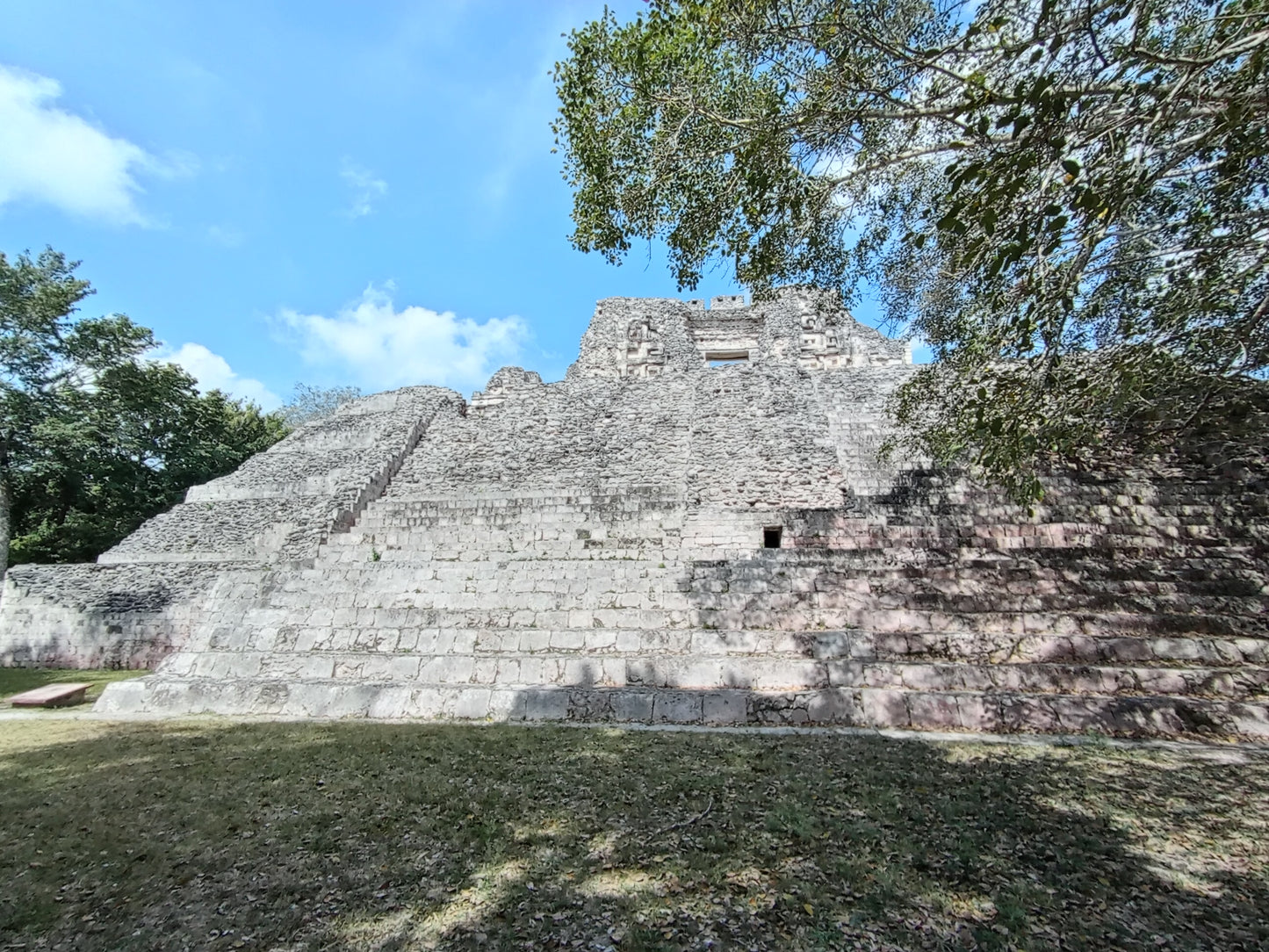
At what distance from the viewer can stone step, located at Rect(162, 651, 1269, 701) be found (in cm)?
509

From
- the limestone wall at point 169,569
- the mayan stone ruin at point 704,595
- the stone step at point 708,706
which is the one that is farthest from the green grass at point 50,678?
the stone step at point 708,706

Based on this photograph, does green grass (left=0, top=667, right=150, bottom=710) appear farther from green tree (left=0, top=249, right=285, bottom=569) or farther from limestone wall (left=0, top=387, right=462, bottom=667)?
green tree (left=0, top=249, right=285, bottom=569)

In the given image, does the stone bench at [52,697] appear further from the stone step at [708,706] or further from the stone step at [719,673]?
the stone step at [719,673]

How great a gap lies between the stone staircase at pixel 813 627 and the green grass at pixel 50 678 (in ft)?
9.58

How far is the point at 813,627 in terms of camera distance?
6324mm

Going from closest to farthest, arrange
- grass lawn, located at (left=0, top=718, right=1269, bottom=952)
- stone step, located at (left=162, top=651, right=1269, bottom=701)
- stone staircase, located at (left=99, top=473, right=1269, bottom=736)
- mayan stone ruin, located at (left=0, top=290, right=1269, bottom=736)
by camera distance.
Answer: grass lawn, located at (left=0, top=718, right=1269, bottom=952), stone step, located at (left=162, top=651, right=1269, bottom=701), stone staircase, located at (left=99, top=473, right=1269, bottom=736), mayan stone ruin, located at (left=0, top=290, right=1269, bottom=736)

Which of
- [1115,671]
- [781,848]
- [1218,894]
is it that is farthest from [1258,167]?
[781,848]

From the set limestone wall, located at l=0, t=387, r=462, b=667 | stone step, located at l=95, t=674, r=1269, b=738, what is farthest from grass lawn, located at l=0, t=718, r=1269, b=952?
limestone wall, located at l=0, t=387, r=462, b=667

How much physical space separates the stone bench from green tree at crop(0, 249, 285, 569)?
10.3 meters

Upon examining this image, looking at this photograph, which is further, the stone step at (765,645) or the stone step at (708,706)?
the stone step at (765,645)

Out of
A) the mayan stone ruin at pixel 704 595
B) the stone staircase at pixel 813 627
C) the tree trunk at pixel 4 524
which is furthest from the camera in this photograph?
the tree trunk at pixel 4 524

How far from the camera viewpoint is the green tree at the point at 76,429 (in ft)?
51.6

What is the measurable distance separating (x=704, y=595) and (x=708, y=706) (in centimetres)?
161

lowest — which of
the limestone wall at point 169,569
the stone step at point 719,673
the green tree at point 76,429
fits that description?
the stone step at point 719,673
